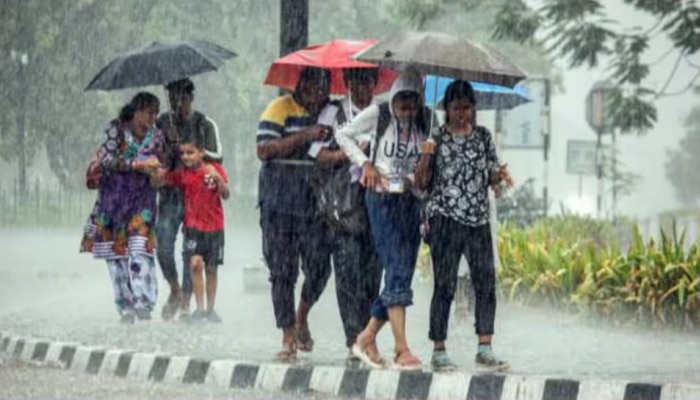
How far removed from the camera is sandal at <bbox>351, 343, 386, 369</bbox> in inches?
445

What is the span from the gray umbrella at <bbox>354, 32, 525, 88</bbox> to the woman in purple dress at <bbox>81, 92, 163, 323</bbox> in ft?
10.5

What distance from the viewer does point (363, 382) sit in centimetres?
1108

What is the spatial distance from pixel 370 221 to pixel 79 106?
1407 inches

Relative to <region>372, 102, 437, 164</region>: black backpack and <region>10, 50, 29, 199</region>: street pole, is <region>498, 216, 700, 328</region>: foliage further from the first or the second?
<region>10, 50, 29, 199</region>: street pole

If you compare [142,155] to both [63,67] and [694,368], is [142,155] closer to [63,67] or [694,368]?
[694,368]

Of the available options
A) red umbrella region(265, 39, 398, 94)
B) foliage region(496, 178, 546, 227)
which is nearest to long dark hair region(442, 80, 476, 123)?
red umbrella region(265, 39, 398, 94)

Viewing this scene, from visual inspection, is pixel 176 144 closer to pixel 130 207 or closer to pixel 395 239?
pixel 130 207

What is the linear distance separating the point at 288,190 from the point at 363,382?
1370mm

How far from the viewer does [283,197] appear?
1186cm

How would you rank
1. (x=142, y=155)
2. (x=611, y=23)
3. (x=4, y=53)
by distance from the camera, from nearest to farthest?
(x=142, y=155) → (x=611, y=23) → (x=4, y=53)

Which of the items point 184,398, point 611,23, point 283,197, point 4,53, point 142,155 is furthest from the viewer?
point 4,53

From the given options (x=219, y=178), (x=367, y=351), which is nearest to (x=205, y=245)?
(x=219, y=178)

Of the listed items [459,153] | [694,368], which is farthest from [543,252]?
[459,153]

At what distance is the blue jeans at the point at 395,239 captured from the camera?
11195 millimetres
